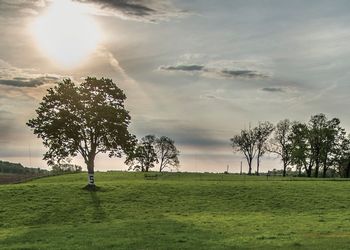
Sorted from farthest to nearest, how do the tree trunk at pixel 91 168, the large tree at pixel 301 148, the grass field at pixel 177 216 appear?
the large tree at pixel 301 148 → the tree trunk at pixel 91 168 → the grass field at pixel 177 216

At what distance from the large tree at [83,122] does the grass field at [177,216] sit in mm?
6405

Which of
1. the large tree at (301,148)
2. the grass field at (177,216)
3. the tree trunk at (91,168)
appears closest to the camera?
the grass field at (177,216)

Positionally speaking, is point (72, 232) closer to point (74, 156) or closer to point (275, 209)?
point (275, 209)

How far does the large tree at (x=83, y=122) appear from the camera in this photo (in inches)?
2982

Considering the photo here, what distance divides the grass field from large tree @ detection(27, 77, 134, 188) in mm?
6405

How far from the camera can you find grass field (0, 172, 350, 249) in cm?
3494

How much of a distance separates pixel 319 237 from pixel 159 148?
145062 mm

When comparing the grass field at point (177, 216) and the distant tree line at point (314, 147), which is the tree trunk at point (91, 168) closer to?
the grass field at point (177, 216)

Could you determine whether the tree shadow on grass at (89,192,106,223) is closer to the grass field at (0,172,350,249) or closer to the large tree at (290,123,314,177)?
the grass field at (0,172,350,249)

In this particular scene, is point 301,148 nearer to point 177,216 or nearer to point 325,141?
→ point 325,141

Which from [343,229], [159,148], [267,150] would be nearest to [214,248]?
[343,229]

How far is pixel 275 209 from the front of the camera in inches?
2485

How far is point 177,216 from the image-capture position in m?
54.9

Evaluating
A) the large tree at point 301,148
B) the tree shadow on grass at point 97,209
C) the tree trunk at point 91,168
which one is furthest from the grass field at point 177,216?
the large tree at point 301,148
